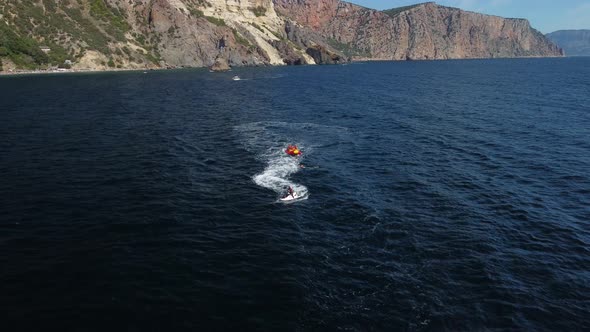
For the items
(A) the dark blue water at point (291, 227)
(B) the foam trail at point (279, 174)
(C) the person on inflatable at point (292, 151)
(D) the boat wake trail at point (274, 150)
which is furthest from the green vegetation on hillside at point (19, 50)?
(C) the person on inflatable at point (292, 151)

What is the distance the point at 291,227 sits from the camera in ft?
137

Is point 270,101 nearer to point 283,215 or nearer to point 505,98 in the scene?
point 505,98

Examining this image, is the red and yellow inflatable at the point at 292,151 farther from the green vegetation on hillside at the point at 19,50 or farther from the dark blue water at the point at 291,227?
the green vegetation on hillside at the point at 19,50

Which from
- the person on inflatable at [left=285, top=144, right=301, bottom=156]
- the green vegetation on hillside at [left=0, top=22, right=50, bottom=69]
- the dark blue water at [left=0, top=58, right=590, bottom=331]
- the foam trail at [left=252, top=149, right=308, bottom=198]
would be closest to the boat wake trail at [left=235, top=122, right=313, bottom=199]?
the foam trail at [left=252, top=149, right=308, bottom=198]

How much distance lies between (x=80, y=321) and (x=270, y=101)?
103126 mm

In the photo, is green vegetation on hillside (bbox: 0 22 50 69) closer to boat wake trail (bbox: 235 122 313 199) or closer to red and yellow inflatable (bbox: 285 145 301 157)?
boat wake trail (bbox: 235 122 313 199)

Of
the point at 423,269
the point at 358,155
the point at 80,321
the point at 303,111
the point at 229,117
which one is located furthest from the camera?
the point at 303,111

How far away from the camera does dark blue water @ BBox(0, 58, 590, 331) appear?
2908 centimetres

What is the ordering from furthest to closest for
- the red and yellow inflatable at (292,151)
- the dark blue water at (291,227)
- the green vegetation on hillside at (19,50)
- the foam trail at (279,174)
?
the green vegetation on hillside at (19,50), the red and yellow inflatable at (292,151), the foam trail at (279,174), the dark blue water at (291,227)

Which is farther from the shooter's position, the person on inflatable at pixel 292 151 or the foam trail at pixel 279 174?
the person on inflatable at pixel 292 151

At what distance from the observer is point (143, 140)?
Result: 239 ft

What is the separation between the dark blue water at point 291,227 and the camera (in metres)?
29.1

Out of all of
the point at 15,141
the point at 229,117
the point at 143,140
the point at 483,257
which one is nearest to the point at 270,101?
the point at 229,117

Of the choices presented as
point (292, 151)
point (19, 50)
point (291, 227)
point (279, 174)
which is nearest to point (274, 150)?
point (292, 151)
